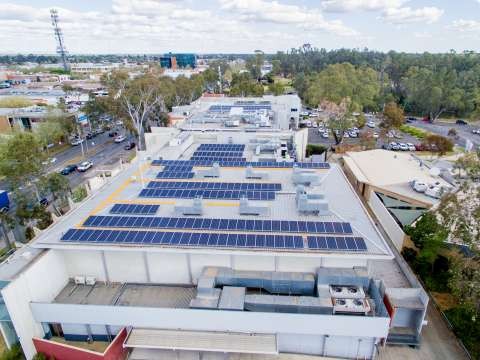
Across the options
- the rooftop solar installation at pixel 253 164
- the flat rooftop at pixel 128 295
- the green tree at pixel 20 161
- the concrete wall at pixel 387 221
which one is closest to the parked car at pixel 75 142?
the green tree at pixel 20 161

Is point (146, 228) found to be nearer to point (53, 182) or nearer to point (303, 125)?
point (53, 182)

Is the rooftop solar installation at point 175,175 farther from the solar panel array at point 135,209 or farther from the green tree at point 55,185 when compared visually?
the green tree at point 55,185

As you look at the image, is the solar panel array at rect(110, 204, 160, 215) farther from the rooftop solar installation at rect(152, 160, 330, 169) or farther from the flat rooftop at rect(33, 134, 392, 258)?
the rooftop solar installation at rect(152, 160, 330, 169)

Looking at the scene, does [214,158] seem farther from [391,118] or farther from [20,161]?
[391,118]

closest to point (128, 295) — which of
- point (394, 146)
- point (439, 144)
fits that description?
point (439, 144)

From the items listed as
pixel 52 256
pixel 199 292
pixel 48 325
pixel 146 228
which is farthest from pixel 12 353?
pixel 199 292

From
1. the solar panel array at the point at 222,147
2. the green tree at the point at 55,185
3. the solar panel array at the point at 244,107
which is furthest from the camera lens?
the solar panel array at the point at 244,107
